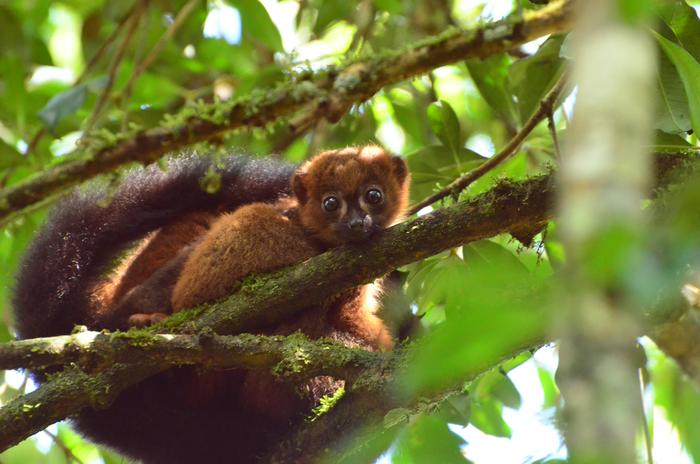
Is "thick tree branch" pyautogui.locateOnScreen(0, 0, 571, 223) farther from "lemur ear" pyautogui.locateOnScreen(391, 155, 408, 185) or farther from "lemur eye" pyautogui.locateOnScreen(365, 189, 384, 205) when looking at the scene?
"lemur ear" pyautogui.locateOnScreen(391, 155, 408, 185)

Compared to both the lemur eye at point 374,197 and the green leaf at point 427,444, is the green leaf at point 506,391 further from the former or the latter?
the lemur eye at point 374,197

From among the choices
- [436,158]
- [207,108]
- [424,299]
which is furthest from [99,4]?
[207,108]

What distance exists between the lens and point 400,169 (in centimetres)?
547

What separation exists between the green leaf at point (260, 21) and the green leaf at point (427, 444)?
340 centimetres

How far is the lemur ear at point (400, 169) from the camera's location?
5.45 metres

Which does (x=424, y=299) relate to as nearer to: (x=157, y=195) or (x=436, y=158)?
(x=436, y=158)

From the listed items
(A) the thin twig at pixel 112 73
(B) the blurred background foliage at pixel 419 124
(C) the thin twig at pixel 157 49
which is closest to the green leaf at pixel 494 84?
(B) the blurred background foliage at pixel 419 124

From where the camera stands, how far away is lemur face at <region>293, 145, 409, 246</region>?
5117 millimetres

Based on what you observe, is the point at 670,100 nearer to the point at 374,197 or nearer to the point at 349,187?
the point at 374,197

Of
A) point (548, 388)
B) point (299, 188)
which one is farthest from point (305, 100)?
point (548, 388)

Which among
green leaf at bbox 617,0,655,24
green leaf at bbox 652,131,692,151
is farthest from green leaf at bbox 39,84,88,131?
green leaf at bbox 617,0,655,24

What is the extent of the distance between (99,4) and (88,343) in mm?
5529

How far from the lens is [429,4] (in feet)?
25.1

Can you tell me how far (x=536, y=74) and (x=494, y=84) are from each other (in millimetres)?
608
